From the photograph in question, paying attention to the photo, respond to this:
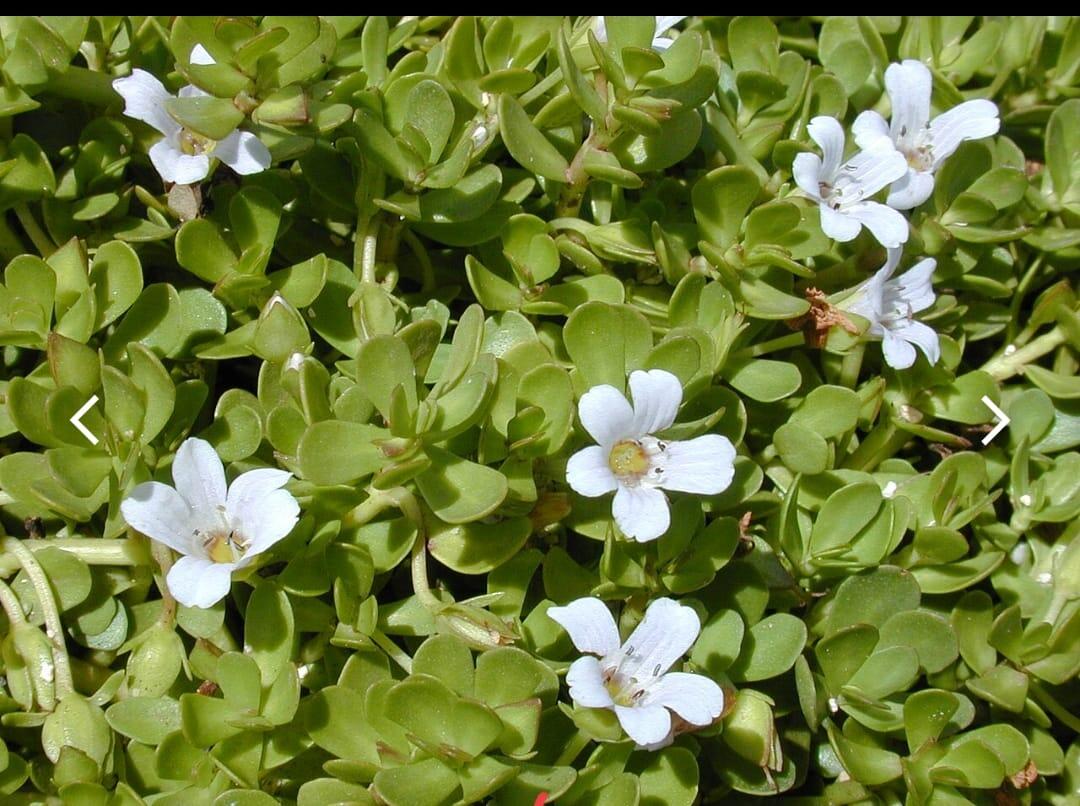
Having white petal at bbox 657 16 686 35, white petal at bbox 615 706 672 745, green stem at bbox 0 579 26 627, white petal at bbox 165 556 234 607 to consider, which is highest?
white petal at bbox 657 16 686 35

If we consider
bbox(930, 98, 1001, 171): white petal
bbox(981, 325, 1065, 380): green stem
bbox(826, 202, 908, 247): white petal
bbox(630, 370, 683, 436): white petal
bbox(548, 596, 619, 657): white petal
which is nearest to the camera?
bbox(548, 596, 619, 657): white petal

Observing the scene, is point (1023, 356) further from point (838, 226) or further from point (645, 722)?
point (645, 722)

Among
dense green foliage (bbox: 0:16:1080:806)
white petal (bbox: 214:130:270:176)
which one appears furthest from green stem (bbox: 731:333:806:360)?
white petal (bbox: 214:130:270:176)

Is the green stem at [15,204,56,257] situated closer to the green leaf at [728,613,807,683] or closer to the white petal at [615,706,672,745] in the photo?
the white petal at [615,706,672,745]

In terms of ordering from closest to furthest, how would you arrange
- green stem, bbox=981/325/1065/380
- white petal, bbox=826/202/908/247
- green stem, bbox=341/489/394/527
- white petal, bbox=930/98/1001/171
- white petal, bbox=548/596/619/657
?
1. white petal, bbox=548/596/619/657
2. green stem, bbox=341/489/394/527
3. white petal, bbox=826/202/908/247
4. white petal, bbox=930/98/1001/171
5. green stem, bbox=981/325/1065/380

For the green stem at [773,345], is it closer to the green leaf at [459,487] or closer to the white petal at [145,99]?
the green leaf at [459,487]

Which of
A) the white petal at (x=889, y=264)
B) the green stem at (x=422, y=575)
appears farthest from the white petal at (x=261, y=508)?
the white petal at (x=889, y=264)

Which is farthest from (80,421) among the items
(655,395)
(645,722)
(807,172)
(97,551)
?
(807,172)
